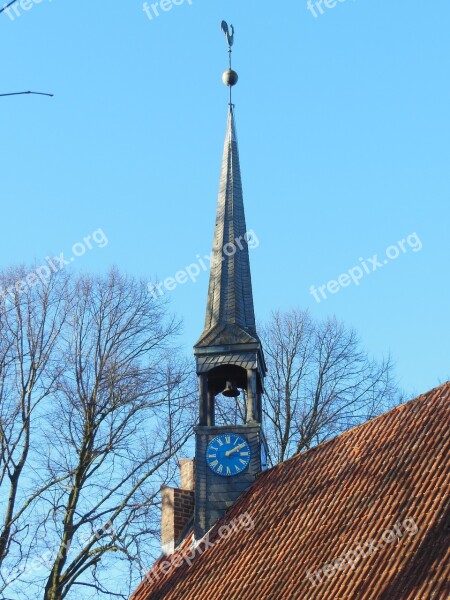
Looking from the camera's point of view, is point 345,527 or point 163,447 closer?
point 345,527

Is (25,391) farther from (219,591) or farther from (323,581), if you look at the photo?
(323,581)

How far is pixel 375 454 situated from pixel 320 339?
9.82 metres

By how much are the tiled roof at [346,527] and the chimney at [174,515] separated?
33cm

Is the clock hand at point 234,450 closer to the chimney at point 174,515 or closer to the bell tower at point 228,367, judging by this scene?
the bell tower at point 228,367

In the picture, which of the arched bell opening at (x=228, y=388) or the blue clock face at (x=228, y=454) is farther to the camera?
the arched bell opening at (x=228, y=388)

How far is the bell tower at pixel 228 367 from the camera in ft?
56.3

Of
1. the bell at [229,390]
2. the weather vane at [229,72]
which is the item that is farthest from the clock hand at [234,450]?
the weather vane at [229,72]

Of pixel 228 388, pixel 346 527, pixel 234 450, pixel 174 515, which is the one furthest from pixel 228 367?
pixel 346 527

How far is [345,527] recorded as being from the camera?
13273mm

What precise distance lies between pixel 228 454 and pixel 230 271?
387cm

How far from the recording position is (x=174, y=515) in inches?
688

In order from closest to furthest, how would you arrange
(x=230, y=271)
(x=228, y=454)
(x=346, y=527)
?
(x=346, y=527)
(x=228, y=454)
(x=230, y=271)

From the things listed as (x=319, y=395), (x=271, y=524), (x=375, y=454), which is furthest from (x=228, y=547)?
(x=319, y=395)

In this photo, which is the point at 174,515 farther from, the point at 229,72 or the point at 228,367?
the point at 229,72
